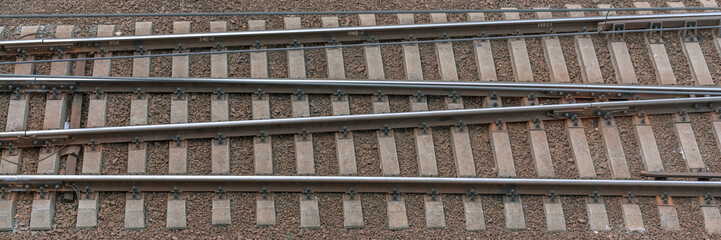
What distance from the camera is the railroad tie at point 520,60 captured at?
10414 mm

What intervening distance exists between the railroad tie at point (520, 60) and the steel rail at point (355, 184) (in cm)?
159

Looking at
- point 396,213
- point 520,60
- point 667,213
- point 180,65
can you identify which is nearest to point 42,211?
point 180,65

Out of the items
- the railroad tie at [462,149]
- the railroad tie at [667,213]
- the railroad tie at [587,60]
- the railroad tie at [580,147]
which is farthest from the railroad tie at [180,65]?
the railroad tie at [667,213]

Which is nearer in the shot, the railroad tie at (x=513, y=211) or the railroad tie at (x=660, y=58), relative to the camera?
the railroad tie at (x=513, y=211)

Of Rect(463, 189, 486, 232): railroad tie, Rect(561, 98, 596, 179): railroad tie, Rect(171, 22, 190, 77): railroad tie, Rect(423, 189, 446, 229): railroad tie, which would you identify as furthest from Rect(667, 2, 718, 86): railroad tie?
Rect(171, 22, 190, 77): railroad tie

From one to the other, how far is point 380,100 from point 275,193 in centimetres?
172

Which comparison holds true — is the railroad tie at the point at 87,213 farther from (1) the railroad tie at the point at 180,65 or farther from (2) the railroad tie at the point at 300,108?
(2) the railroad tie at the point at 300,108

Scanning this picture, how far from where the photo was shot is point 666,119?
1015 centimetres

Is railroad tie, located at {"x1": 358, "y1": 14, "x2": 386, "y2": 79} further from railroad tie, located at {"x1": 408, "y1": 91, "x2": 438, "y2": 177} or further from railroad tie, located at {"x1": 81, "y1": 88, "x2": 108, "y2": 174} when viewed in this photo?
railroad tie, located at {"x1": 81, "y1": 88, "x2": 108, "y2": 174}

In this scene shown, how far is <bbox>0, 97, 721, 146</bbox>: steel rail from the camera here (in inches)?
372

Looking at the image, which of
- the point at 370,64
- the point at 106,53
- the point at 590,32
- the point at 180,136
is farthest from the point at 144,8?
the point at 590,32

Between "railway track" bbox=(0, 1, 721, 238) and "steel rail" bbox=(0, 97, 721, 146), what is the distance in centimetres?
2

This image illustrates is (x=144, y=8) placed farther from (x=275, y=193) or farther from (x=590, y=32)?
(x=590, y=32)

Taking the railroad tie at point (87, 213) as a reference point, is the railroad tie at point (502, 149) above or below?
above
